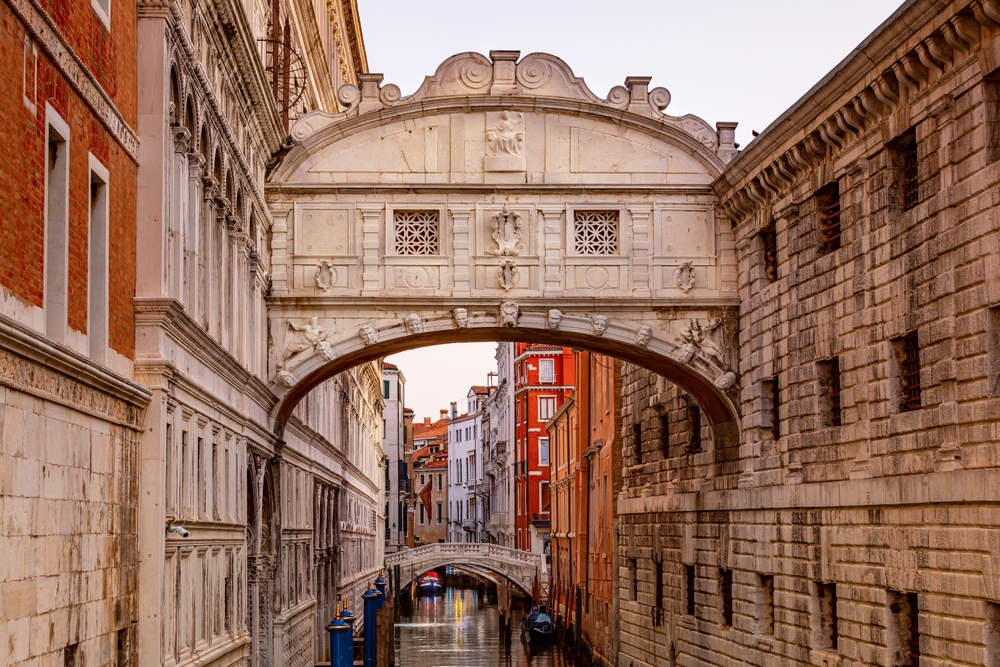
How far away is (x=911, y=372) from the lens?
53.5 ft

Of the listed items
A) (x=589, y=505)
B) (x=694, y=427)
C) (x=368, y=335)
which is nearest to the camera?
(x=368, y=335)

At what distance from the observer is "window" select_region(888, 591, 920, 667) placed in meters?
15.9

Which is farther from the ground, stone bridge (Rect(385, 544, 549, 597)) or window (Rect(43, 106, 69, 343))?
window (Rect(43, 106, 69, 343))

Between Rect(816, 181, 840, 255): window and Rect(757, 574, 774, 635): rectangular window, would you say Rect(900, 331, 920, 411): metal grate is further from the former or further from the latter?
Rect(757, 574, 774, 635): rectangular window

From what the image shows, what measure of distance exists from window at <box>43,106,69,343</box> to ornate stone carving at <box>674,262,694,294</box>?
1242 centimetres

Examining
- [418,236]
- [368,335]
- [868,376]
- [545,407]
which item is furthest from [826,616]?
[545,407]

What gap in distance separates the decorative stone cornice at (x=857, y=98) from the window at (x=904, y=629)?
5.22 metres

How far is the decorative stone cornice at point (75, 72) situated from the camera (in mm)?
10094

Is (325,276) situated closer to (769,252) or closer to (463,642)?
(769,252)

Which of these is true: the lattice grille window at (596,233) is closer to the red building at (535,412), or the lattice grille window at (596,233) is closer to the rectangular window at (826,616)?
the rectangular window at (826,616)

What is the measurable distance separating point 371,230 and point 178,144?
7619 millimetres

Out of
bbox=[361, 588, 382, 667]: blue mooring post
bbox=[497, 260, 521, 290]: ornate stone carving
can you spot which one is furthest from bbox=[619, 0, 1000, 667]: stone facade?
bbox=[361, 588, 382, 667]: blue mooring post

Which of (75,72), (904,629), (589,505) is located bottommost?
(904,629)

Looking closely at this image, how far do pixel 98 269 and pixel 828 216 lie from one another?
10.1 m
